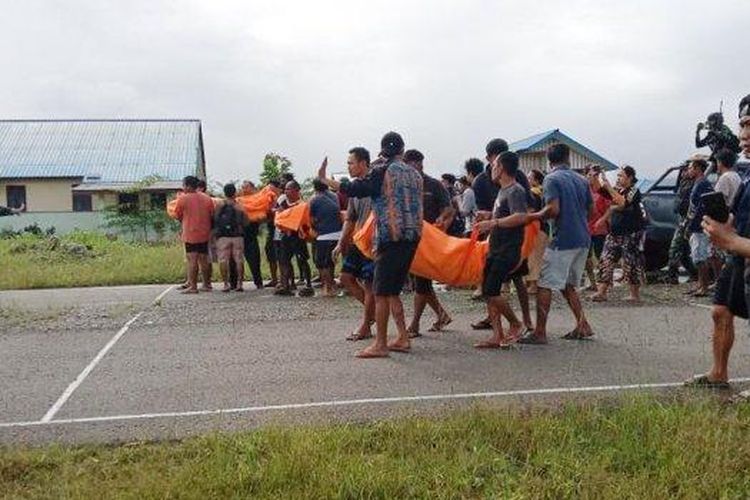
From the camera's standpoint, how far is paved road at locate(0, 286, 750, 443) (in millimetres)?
5121

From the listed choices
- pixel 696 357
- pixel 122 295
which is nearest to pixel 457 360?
pixel 696 357

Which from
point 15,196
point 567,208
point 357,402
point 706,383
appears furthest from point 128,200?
point 706,383

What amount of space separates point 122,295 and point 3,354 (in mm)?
5047

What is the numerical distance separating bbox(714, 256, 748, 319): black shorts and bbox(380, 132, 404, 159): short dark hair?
2.73m

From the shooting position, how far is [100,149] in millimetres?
36031

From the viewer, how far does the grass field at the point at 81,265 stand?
14.4m

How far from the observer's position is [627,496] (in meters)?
3.55

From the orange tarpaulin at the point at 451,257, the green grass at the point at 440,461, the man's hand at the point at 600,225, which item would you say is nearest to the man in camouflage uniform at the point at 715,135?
the man's hand at the point at 600,225

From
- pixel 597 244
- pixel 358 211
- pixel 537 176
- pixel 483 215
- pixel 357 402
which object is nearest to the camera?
pixel 357 402

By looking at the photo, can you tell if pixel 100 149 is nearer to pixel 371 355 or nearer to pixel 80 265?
pixel 80 265

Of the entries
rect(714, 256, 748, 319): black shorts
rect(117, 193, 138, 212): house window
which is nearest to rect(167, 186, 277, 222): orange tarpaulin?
rect(714, 256, 748, 319): black shorts

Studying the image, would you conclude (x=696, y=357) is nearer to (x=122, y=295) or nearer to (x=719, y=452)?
(x=719, y=452)

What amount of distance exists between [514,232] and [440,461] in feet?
11.0

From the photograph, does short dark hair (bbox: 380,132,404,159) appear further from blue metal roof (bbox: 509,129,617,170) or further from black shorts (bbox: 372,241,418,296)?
blue metal roof (bbox: 509,129,617,170)
